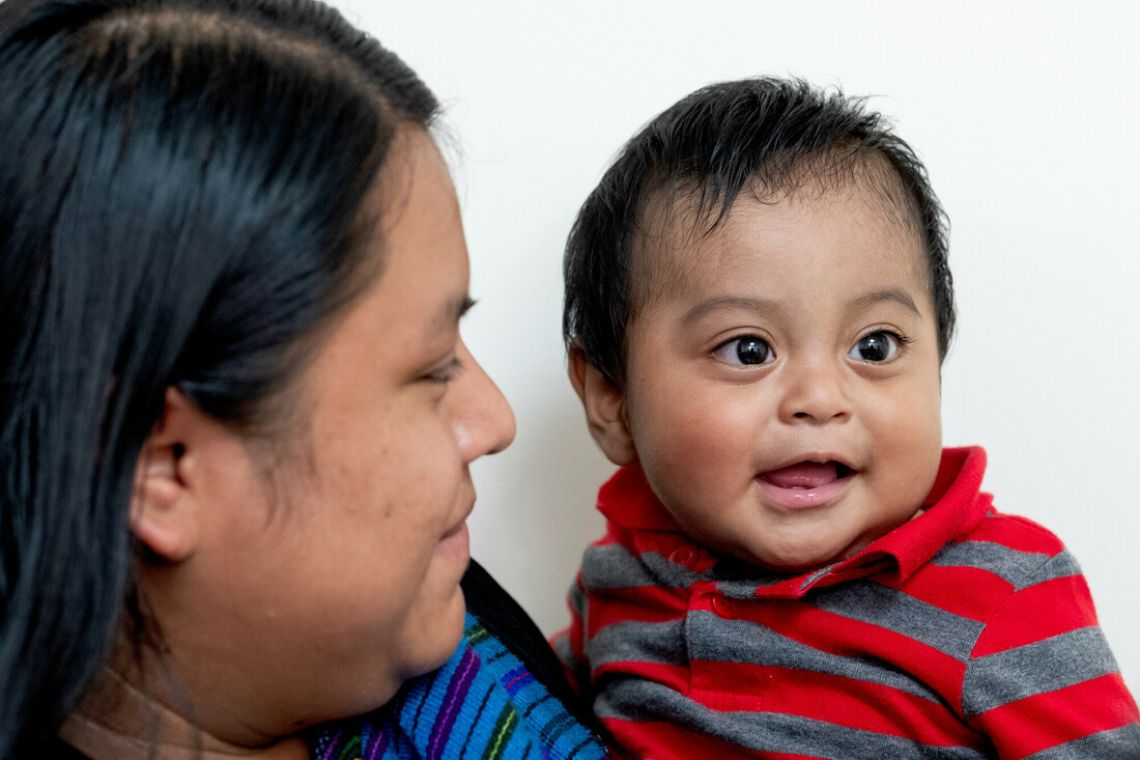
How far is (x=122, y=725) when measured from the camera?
3.50 ft

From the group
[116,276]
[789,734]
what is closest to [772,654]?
[789,734]

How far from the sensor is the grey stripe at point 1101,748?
3.79 feet

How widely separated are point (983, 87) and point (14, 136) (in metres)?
1.19

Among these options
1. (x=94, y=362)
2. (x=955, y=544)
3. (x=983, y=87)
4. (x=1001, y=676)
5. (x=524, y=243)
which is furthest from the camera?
(x=524, y=243)

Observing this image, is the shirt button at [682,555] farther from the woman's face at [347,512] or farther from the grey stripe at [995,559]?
the woman's face at [347,512]

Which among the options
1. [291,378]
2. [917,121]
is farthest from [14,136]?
[917,121]

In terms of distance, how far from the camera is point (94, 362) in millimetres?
890

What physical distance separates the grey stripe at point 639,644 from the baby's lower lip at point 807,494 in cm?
20

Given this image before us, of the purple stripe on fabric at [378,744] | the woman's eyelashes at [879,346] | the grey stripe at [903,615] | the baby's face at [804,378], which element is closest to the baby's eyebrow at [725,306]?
the baby's face at [804,378]

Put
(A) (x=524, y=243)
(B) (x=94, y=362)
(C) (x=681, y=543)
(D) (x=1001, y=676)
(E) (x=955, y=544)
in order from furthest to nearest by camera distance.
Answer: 1. (A) (x=524, y=243)
2. (C) (x=681, y=543)
3. (E) (x=955, y=544)
4. (D) (x=1001, y=676)
5. (B) (x=94, y=362)

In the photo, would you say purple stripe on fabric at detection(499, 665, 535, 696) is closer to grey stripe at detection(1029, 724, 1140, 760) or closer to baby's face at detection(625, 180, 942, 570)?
baby's face at detection(625, 180, 942, 570)

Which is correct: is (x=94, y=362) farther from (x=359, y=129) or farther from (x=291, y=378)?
(x=359, y=129)

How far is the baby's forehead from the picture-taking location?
1327mm

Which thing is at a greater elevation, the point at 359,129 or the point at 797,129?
the point at 797,129
